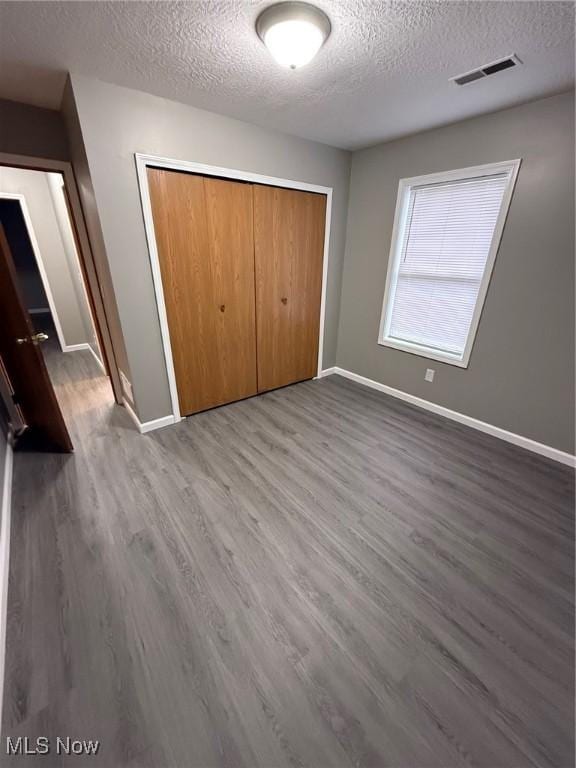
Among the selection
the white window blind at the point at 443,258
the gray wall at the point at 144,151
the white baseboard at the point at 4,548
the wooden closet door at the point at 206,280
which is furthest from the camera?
the white window blind at the point at 443,258

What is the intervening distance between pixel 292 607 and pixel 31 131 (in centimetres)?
343

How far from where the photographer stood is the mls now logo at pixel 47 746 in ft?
3.07

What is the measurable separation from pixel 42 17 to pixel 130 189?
2.63ft

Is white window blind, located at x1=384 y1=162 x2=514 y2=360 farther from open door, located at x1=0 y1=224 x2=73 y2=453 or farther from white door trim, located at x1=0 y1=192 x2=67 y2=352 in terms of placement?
white door trim, located at x1=0 y1=192 x2=67 y2=352

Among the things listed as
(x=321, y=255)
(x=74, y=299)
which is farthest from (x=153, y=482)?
(x=74, y=299)

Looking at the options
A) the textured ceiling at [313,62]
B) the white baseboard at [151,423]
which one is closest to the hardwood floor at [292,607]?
the white baseboard at [151,423]

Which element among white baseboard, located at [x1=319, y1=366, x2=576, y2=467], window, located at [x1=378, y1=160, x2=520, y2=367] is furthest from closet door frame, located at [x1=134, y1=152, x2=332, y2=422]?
white baseboard, located at [x1=319, y1=366, x2=576, y2=467]

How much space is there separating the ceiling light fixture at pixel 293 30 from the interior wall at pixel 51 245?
149 inches

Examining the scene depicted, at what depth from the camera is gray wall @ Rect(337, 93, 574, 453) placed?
2.00 meters

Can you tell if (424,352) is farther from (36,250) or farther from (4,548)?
(36,250)

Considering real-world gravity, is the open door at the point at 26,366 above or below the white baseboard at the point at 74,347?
above

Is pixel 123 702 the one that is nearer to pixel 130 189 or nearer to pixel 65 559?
pixel 65 559

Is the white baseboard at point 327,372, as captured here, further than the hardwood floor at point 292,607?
Yes

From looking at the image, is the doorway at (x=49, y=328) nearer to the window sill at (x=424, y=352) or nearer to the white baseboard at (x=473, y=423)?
the white baseboard at (x=473, y=423)
